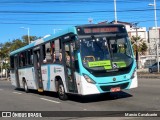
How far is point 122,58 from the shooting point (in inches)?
579

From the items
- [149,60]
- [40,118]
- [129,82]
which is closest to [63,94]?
→ [129,82]

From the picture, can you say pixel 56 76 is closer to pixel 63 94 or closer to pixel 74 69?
pixel 63 94

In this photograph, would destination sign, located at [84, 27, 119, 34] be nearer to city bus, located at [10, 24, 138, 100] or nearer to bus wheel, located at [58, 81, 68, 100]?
city bus, located at [10, 24, 138, 100]

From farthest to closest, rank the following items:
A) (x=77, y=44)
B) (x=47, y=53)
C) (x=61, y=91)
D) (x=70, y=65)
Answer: (x=47, y=53)
(x=61, y=91)
(x=70, y=65)
(x=77, y=44)

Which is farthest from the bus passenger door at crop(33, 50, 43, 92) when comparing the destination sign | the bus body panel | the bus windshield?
the bus windshield

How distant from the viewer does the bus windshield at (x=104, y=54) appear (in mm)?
14312

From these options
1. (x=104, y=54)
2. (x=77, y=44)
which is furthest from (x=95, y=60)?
(x=77, y=44)

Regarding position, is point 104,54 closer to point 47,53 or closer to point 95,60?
point 95,60

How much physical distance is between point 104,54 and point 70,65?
1506mm

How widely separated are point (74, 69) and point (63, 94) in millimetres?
2014

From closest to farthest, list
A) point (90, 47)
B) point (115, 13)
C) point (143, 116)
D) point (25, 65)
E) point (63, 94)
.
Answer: point (143, 116)
point (90, 47)
point (63, 94)
point (25, 65)
point (115, 13)

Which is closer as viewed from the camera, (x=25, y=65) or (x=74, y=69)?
(x=74, y=69)

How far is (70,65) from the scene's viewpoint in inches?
Result: 596

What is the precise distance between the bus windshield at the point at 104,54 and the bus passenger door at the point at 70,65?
67 cm
